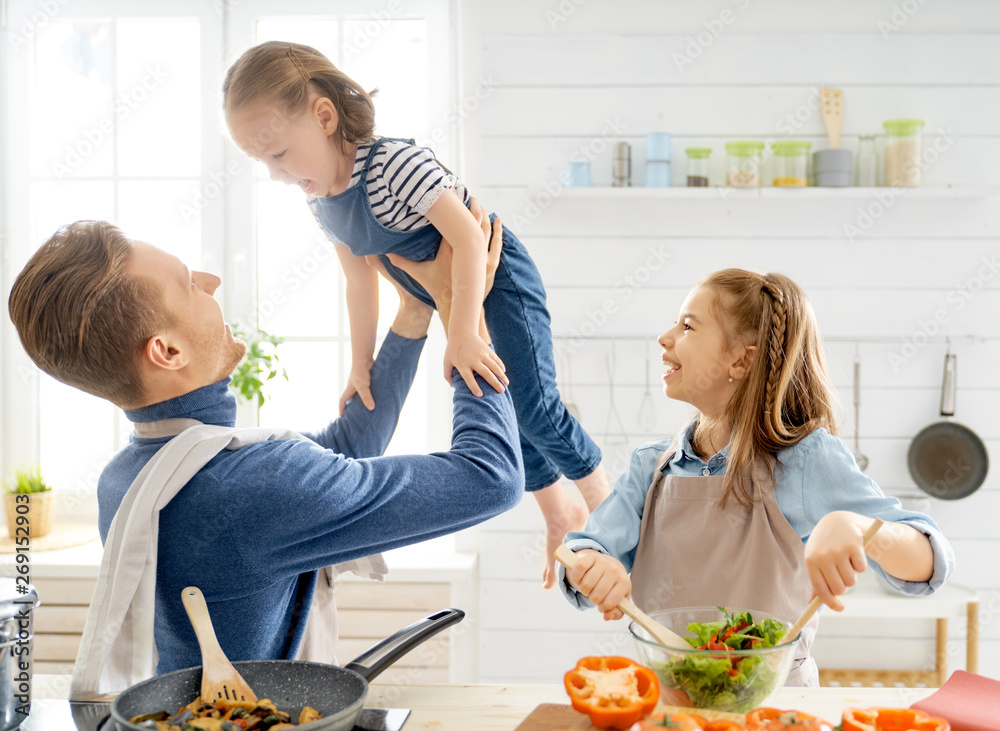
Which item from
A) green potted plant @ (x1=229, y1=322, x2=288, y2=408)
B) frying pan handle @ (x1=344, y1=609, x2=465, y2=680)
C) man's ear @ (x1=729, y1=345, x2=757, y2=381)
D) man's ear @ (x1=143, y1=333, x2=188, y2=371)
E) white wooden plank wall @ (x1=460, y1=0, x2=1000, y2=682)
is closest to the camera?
frying pan handle @ (x1=344, y1=609, x2=465, y2=680)

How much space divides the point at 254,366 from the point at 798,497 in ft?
5.53

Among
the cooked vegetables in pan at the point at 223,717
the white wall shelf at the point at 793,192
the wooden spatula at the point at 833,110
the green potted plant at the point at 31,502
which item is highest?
the wooden spatula at the point at 833,110

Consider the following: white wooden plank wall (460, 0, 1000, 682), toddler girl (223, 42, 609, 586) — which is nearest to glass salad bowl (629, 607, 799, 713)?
toddler girl (223, 42, 609, 586)

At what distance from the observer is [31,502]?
2359 millimetres

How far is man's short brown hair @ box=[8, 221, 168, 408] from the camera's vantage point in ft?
2.73

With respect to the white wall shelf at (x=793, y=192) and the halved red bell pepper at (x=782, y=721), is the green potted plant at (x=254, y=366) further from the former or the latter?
the halved red bell pepper at (x=782, y=721)

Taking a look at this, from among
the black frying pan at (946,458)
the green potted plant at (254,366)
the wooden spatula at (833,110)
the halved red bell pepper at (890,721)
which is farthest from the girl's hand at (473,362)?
the black frying pan at (946,458)

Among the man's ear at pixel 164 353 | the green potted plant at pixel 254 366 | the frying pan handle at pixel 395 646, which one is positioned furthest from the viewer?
the green potted plant at pixel 254 366

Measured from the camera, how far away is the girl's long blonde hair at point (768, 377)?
1.18 metres

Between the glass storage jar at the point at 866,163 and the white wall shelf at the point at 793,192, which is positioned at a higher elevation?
the glass storage jar at the point at 866,163

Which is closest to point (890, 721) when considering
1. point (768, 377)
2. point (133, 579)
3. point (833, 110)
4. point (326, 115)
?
point (768, 377)

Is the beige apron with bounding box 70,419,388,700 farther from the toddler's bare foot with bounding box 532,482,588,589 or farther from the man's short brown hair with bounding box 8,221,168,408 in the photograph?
the toddler's bare foot with bounding box 532,482,588,589

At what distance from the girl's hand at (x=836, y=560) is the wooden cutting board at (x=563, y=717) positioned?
6.3 inches

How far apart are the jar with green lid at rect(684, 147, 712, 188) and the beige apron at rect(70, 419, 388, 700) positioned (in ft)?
6.05
